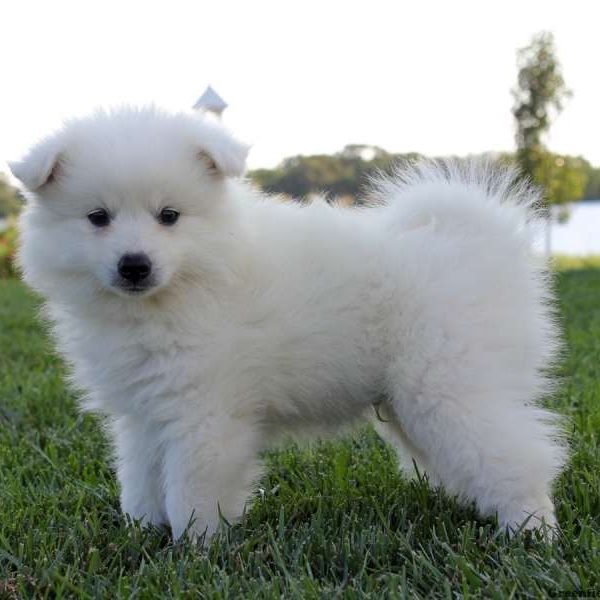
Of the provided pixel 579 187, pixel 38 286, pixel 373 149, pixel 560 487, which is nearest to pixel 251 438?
pixel 38 286

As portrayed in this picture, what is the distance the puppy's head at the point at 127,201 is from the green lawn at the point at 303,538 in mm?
858

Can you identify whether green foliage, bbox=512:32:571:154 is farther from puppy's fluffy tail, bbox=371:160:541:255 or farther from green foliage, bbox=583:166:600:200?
puppy's fluffy tail, bbox=371:160:541:255

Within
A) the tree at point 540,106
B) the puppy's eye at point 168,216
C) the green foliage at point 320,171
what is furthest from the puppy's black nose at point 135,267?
the tree at point 540,106

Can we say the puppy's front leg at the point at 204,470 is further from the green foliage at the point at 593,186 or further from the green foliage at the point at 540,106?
the green foliage at the point at 593,186

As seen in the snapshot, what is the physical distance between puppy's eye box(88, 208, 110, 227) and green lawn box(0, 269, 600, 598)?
104 cm

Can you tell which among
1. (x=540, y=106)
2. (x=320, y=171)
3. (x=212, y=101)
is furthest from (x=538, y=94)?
(x=212, y=101)

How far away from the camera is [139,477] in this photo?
9.71 ft

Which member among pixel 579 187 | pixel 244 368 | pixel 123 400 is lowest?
pixel 579 187

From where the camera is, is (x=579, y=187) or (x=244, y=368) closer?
(x=244, y=368)

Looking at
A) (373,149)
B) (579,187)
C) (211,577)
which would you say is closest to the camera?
(211,577)

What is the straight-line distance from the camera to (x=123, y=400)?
277 cm

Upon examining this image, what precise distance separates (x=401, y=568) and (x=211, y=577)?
21.9 inches

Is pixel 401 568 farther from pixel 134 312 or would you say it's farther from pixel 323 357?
pixel 134 312

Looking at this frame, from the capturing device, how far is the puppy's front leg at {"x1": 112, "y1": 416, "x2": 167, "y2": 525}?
2.88 meters
